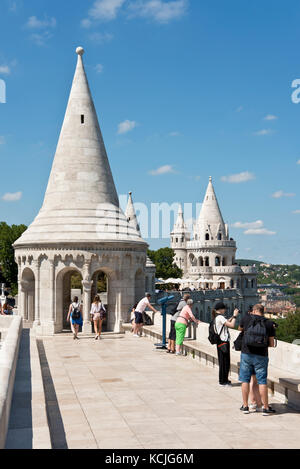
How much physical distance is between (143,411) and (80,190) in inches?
462

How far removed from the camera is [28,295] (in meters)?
19.0

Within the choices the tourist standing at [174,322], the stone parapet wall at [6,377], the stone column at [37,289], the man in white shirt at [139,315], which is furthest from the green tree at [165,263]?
the stone parapet wall at [6,377]

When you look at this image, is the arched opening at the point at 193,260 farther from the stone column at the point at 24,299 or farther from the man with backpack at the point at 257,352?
the man with backpack at the point at 257,352

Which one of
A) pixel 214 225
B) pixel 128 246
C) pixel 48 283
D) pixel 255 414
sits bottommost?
pixel 255 414

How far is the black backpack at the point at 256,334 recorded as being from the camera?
7480 mm

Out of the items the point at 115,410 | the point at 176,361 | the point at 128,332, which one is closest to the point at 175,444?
the point at 115,410

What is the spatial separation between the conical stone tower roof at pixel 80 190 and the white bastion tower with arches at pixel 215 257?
50215 mm

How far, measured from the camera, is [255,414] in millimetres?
7621

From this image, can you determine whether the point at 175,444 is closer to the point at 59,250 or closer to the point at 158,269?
the point at 59,250

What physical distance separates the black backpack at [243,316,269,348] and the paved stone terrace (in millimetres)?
984

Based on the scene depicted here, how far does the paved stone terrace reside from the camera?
6.33 metres

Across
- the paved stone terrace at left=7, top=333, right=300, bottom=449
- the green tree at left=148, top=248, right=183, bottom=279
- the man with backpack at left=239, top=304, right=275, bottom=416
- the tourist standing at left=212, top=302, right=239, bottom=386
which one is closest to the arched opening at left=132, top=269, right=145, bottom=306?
the paved stone terrace at left=7, top=333, right=300, bottom=449

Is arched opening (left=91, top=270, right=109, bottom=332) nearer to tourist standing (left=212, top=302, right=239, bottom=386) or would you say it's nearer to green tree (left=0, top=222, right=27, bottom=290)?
green tree (left=0, top=222, right=27, bottom=290)

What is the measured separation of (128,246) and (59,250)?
7.32 feet
